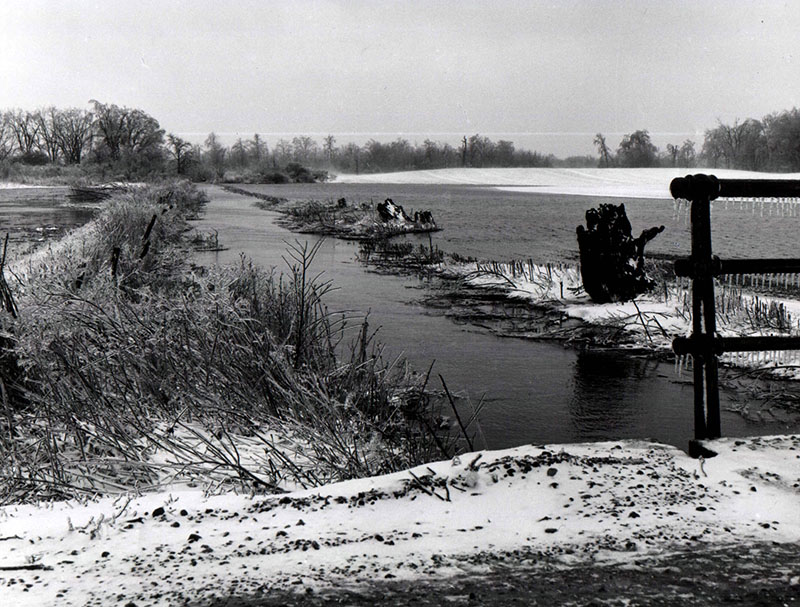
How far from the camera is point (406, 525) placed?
10.7 ft

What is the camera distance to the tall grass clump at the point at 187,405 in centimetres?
455

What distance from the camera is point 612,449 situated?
4.08 meters

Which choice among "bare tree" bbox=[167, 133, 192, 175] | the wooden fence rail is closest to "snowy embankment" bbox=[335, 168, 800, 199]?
"bare tree" bbox=[167, 133, 192, 175]

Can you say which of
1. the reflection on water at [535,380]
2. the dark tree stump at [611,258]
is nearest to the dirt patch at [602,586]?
the reflection on water at [535,380]

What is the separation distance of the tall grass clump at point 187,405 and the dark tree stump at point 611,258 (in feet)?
20.5

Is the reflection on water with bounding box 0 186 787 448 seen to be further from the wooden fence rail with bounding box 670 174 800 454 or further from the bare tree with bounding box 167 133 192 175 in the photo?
the bare tree with bounding box 167 133 192 175

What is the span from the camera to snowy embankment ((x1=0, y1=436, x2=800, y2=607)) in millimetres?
2795

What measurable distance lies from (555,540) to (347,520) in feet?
2.84

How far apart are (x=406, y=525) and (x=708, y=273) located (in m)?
2.21

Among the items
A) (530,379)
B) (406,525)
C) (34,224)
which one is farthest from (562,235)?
(406,525)

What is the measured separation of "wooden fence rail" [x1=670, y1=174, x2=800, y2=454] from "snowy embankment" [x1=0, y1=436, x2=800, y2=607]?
0.36m

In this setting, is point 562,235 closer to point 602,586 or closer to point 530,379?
point 530,379

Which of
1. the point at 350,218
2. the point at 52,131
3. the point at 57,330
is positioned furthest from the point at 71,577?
the point at 52,131

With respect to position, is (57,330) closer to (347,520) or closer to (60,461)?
(60,461)
